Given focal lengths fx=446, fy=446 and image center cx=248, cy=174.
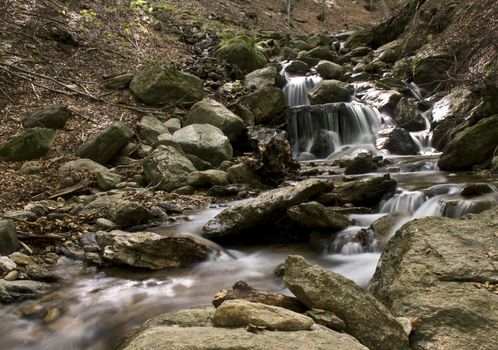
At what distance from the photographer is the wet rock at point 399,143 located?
11.9 meters

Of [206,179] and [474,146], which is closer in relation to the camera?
[474,146]

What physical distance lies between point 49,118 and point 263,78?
27.1 ft

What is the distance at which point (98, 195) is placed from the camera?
25.1 feet

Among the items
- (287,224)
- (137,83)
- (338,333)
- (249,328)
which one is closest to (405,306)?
(338,333)

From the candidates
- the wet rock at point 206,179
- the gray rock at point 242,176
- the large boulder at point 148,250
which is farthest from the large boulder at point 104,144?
the large boulder at point 148,250

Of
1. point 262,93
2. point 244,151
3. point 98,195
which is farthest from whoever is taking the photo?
point 262,93

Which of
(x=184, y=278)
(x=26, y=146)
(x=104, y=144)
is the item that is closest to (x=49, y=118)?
(x=26, y=146)

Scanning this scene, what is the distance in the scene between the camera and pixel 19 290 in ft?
14.9

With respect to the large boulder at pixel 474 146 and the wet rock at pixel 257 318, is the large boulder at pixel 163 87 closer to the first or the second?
the large boulder at pixel 474 146

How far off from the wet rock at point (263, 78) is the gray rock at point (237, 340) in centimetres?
1322

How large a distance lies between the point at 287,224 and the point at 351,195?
1.38 metres

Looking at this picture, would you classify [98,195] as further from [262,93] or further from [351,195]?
[262,93]

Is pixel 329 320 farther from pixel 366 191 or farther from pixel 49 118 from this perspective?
pixel 49 118

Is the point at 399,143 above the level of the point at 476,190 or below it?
above
